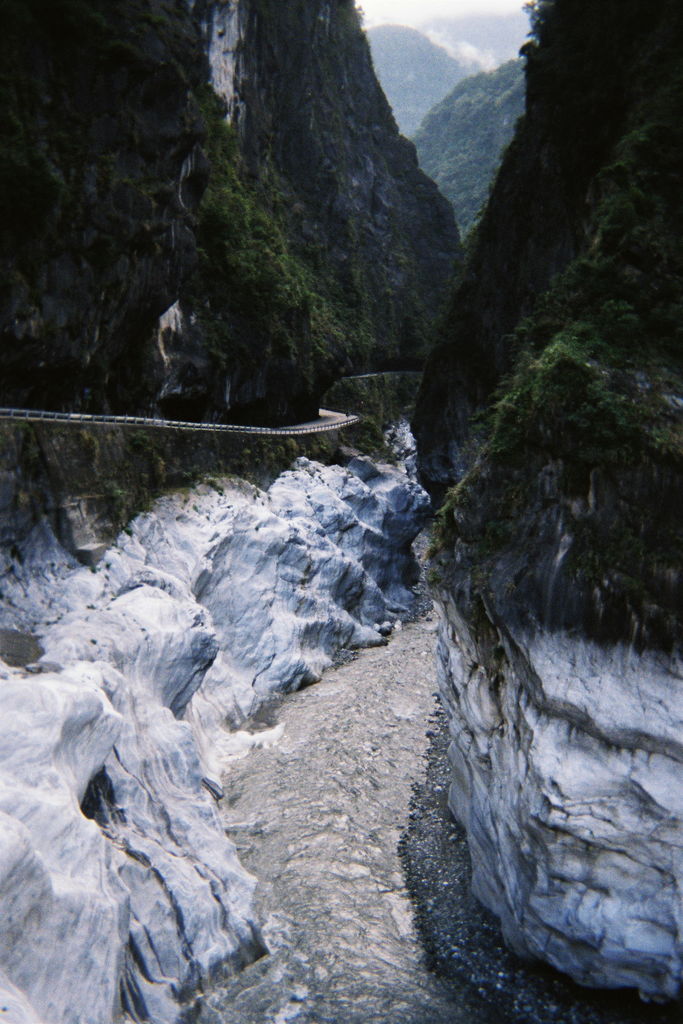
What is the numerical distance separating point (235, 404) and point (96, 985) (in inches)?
1048

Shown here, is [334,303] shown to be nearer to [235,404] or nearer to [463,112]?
[235,404]

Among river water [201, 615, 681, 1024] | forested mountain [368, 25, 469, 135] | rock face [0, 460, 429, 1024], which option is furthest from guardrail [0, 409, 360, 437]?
forested mountain [368, 25, 469, 135]

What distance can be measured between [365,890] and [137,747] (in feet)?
16.8

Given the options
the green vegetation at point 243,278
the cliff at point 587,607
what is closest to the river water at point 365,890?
the cliff at point 587,607

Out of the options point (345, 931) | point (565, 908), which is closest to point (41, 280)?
point (345, 931)

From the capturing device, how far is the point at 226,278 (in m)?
32.3

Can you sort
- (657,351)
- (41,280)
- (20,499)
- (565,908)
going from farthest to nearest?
A: (41,280) → (20,499) → (657,351) → (565,908)

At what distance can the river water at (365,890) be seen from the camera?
34.1ft

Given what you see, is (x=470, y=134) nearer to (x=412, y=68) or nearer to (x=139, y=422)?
(x=412, y=68)

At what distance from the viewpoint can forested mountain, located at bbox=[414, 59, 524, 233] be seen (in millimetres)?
98750

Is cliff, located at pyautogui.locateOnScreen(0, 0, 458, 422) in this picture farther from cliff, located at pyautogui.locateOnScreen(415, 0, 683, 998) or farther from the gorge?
cliff, located at pyautogui.locateOnScreen(415, 0, 683, 998)

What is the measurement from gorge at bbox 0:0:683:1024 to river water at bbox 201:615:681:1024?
0.22 feet

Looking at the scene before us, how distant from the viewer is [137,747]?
1239 centimetres

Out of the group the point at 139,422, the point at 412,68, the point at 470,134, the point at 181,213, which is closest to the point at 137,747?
the point at 139,422
